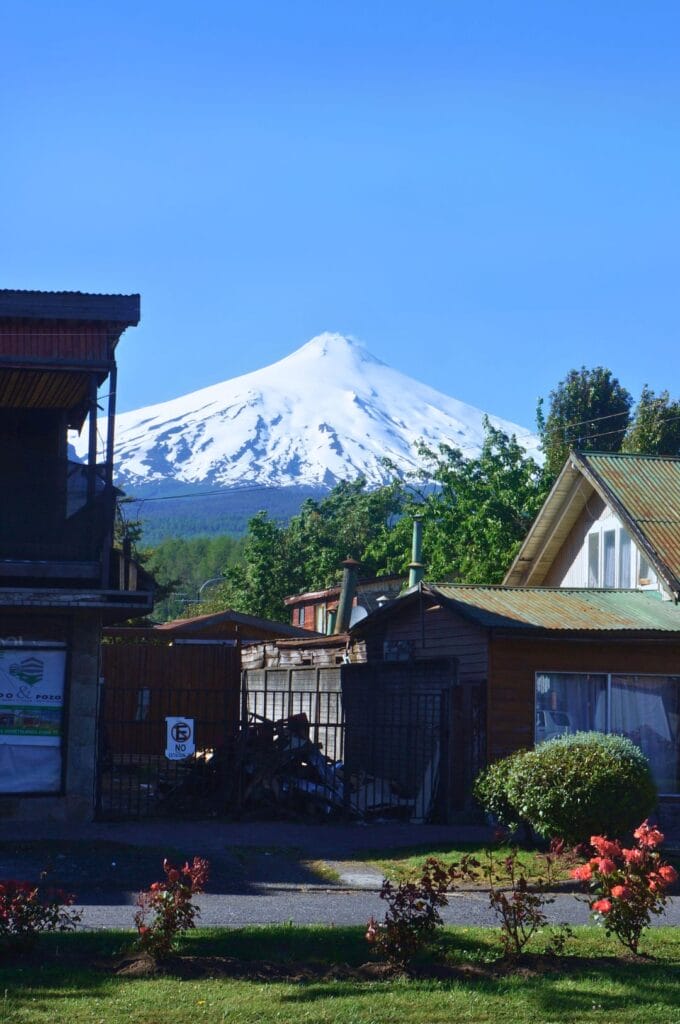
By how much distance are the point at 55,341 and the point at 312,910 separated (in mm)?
9610

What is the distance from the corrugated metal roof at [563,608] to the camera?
2089 cm

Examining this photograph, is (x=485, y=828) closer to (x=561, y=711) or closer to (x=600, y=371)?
(x=561, y=711)

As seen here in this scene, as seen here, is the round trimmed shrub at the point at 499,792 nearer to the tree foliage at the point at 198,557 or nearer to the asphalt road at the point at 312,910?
the asphalt road at the point at 312,910

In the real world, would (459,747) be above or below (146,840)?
above

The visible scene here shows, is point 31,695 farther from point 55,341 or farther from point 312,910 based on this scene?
point 312,910

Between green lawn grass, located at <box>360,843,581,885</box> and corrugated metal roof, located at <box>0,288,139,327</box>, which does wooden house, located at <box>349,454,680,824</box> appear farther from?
corrugated metal roof, located at <box>0,288,139,327</box>

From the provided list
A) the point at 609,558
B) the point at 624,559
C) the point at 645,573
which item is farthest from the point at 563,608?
the point at 609,558

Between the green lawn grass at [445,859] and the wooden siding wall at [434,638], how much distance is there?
4264mm

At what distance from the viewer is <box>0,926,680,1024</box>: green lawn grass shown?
7.96 meters

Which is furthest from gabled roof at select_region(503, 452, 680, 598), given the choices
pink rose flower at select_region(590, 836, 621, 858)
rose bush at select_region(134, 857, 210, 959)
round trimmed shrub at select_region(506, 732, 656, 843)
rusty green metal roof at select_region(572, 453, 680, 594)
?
rose bush at select_region(134, 857, 210, 959)

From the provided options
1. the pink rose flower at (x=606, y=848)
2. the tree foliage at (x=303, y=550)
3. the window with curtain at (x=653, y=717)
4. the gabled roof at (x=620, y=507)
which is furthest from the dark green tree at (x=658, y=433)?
the pink rose flower at (x=606, y=848)

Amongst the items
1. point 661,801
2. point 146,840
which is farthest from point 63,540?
point 661,801

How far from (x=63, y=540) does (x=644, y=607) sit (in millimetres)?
10275

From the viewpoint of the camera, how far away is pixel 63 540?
63.7 ft
